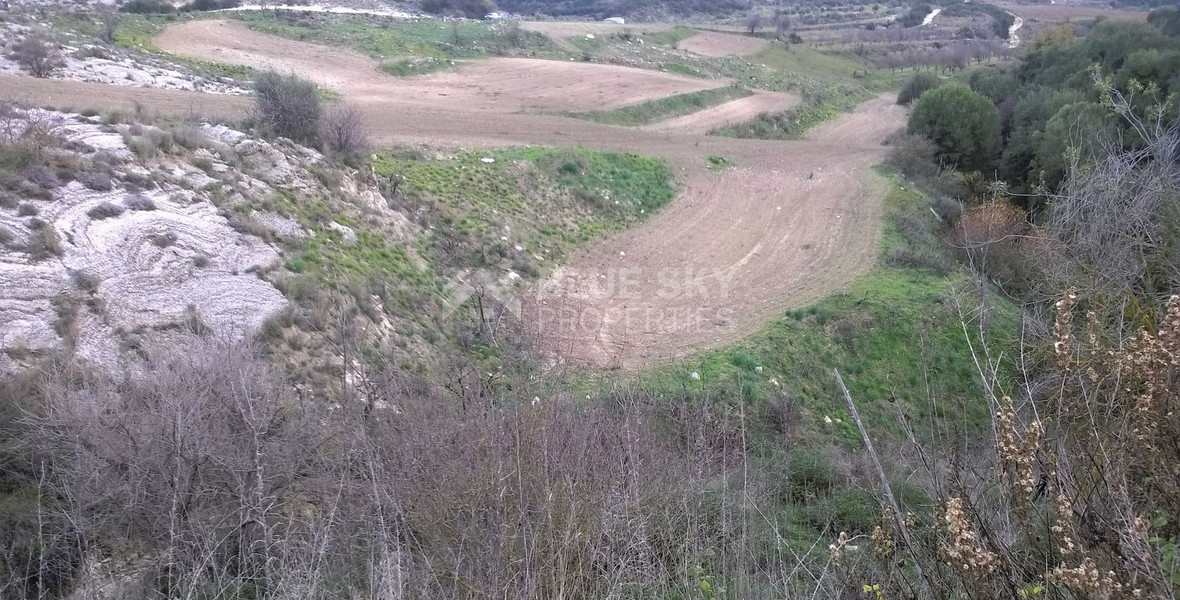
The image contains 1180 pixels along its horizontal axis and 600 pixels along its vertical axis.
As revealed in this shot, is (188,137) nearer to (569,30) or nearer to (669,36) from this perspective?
(569,30)

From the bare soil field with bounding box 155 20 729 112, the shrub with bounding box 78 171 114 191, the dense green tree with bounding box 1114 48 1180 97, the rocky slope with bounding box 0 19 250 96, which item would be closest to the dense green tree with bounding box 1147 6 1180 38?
the dense green tree with bounding box 1114 48 1180 97

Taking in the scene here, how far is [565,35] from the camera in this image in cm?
4075

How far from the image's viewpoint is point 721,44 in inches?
1881

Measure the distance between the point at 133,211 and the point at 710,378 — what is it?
8.87 metres

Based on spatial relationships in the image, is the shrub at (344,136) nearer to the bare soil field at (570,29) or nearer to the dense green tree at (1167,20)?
the bare soil field at (570,29)

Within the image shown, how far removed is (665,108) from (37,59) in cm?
1932

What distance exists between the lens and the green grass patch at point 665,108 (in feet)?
87.2

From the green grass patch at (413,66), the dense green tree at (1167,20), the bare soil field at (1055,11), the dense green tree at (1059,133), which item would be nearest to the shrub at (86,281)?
the green grass patch at (413,66)

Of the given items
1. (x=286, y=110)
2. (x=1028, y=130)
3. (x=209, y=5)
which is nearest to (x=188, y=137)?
(x=286, y=110)

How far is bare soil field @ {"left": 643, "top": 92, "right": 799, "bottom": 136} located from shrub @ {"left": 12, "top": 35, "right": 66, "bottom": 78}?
17.2 m

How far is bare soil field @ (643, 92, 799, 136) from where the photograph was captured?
91.1 feet

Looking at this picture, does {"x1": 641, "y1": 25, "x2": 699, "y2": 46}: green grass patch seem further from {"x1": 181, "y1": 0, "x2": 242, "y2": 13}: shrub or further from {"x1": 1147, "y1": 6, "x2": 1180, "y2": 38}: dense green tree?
{"x1": 1147, "y1": 6, "x2": 1180, "y2": 38}: dense green tree

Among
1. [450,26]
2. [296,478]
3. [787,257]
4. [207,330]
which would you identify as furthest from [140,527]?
[450,26]

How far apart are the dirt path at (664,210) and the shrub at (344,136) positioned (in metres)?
2.67
